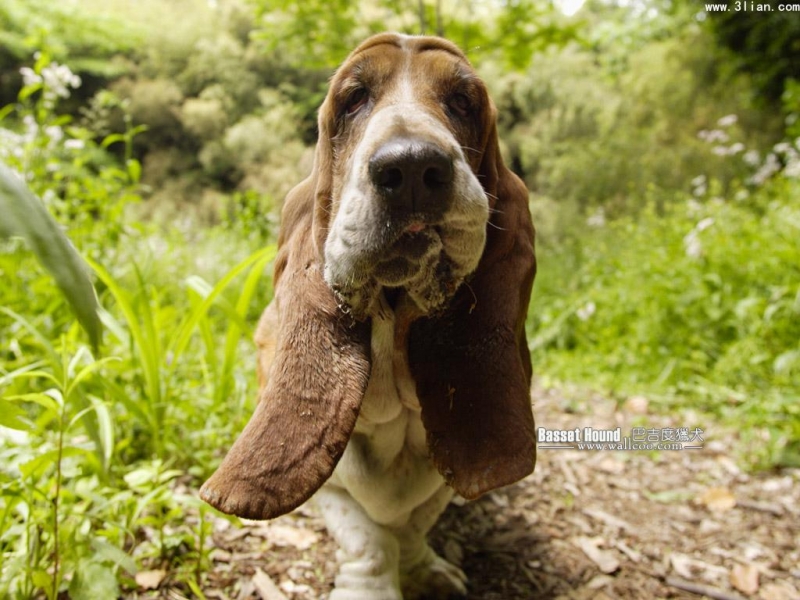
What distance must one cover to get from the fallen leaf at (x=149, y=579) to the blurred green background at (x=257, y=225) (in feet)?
0.14

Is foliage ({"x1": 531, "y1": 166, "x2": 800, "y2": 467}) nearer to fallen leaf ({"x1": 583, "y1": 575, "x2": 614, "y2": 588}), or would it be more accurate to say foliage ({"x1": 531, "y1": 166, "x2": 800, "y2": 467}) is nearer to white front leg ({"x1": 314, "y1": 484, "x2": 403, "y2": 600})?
fallen leaf ({"x1": 583, "y1": 575, "x2": 614, "y2": 588})

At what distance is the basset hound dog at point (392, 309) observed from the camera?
1.16 metres

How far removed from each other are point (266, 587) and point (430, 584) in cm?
54

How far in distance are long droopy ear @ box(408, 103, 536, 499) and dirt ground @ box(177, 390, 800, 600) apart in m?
0.84

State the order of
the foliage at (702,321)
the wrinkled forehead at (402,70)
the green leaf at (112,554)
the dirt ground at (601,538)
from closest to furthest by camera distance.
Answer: the wrinkled forehead at (402,70)
the green leaf at (112,554)
the dirt ground at (601,538)
the foliage at (702,321)

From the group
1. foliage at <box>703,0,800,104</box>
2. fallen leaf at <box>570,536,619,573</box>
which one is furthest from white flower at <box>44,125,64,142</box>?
foliage at <box>703,0,800,104</box>

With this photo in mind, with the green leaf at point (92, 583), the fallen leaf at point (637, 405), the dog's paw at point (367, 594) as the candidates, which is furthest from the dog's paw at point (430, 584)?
the fallen leaf at point (637, 405)

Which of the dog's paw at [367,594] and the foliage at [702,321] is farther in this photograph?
the foliage at [702,321]

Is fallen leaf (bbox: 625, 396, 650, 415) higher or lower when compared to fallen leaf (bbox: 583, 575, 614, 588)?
lower

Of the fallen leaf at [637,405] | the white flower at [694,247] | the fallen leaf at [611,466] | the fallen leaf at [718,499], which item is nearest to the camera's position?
the fallen leaf at [718,499]

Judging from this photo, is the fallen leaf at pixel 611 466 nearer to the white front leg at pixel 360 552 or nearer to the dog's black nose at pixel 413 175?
the white front leg at pixel 360 552

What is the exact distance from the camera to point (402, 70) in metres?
1.35

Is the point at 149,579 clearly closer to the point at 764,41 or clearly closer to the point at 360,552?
the point at 360,552

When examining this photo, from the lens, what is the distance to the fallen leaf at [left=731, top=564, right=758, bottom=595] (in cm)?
203
